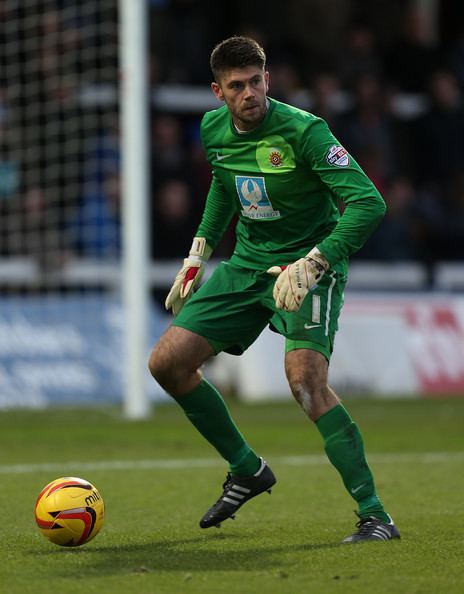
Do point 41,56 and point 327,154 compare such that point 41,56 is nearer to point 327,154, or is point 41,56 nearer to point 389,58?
point 389,58

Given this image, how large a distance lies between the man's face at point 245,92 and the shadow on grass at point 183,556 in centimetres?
201

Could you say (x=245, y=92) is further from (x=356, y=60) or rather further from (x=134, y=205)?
(x=356, y=60)

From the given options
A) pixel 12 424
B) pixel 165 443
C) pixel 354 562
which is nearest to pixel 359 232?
pixel 354 562

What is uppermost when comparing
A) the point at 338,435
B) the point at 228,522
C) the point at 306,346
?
the point at 306,346

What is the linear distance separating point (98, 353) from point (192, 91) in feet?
16.0

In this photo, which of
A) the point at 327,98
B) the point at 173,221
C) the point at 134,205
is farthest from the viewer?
the point at 327,98

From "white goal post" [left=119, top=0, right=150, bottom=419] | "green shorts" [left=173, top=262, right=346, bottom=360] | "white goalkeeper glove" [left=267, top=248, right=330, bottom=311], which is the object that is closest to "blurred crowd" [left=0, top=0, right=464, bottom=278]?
"white goal post" [left=119, top=0, right=150, bottom=419]

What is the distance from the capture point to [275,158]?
6.62 metres

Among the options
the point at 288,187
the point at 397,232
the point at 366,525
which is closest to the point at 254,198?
the point at 288,187

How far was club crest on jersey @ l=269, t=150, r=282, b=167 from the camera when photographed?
21.7 ft

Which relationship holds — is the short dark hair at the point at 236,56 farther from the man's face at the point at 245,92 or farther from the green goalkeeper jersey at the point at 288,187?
the green goalkeeper jersey at the point at 288,187

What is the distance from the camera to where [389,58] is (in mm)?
18578

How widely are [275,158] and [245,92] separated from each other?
36 centimetres

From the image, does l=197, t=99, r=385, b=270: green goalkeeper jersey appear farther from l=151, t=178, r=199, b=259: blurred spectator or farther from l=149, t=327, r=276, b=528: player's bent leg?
l=151, t=178, r=199, b=259: blurred spectator
